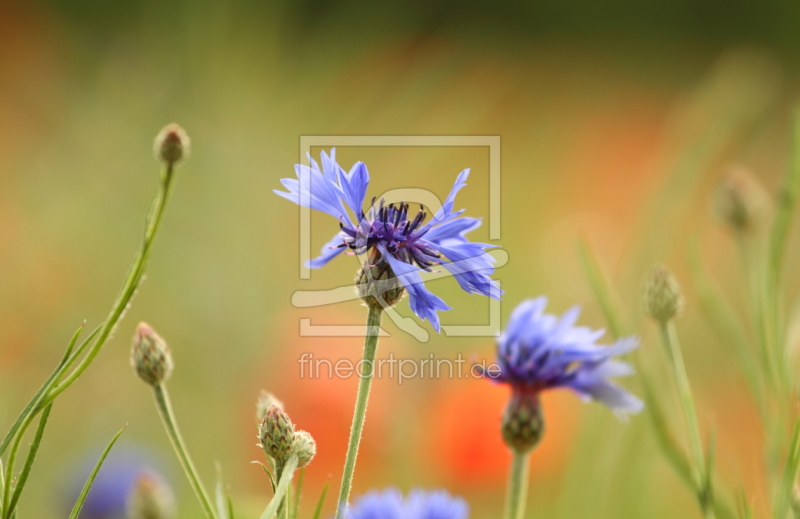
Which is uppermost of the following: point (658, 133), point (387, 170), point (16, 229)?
point (658, 133)

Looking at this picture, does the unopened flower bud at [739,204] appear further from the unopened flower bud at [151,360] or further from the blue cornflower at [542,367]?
the unopened flower bud at [151,360]

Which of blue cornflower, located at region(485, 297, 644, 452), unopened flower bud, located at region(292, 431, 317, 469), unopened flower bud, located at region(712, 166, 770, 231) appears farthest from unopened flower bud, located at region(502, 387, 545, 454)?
unopened flower bud, located at region(712, 166, 770, 231)

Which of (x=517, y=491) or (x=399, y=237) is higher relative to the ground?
(x=399, y=237)

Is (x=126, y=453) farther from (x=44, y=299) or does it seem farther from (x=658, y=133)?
(x=658, y=133)

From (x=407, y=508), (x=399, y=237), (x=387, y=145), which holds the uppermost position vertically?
(x=387, y=145)

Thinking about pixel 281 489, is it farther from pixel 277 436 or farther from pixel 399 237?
pixel 399 237

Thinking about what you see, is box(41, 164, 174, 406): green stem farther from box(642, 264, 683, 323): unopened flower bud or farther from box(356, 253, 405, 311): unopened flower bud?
box(642, 264, 683, 323): unopened flower bud

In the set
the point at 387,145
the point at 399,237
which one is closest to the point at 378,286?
the point at 399,237

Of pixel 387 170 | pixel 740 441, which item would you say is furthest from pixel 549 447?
pixel 387 170
